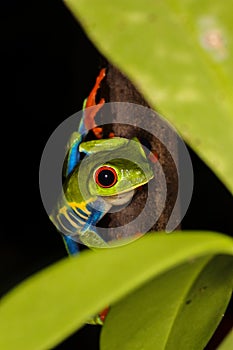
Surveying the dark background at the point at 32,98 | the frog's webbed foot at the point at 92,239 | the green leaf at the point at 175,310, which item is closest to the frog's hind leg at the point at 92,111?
the frog's webbed foot at the point at 92,239

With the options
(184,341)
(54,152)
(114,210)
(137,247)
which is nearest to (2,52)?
(54,152)

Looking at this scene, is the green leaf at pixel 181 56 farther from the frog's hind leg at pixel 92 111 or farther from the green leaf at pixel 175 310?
the frog's hind leg at pixel 92 111

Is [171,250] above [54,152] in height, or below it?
below

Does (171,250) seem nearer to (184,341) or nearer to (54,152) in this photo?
(184,341)

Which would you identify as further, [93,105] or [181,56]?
[93,105]

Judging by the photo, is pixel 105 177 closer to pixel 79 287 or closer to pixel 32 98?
pixel 79 287

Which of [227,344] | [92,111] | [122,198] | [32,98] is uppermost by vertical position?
[32,98]

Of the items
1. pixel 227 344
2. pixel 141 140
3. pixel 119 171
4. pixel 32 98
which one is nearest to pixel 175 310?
pixel 227 344
